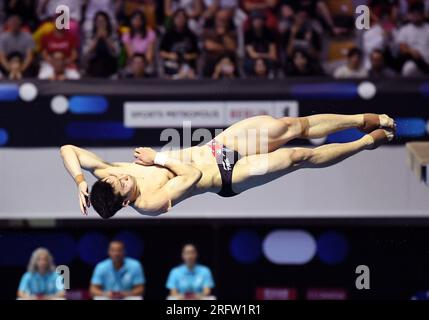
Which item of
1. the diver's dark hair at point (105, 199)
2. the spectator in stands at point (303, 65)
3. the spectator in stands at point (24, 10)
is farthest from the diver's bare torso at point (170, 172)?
the spectator in stands at point (24, 10)

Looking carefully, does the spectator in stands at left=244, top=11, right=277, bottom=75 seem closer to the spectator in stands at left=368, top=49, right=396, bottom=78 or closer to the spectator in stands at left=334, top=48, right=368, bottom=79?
the spectator in stands at left=334, top=48, right=368, bottom=79

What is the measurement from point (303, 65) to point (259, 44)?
542 mm

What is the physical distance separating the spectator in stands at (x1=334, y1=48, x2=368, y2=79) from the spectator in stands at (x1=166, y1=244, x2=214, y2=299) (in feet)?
7.49

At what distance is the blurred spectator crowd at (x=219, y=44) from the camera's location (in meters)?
16.2

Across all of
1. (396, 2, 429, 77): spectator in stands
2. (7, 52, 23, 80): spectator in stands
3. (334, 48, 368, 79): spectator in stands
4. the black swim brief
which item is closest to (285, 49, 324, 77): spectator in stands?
(334, 48, 368, 79): spectator in stands

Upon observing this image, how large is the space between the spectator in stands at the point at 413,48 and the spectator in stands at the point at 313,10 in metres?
0.62

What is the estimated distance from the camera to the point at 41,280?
1562cm

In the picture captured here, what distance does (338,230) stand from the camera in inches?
638

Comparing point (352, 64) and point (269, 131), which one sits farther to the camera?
point (352, 64)
